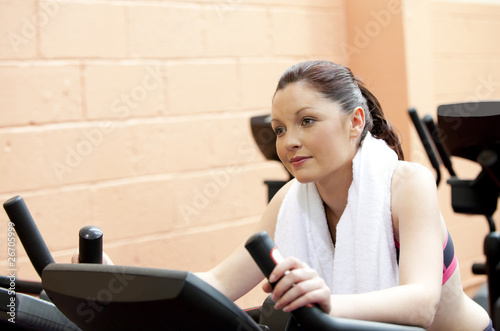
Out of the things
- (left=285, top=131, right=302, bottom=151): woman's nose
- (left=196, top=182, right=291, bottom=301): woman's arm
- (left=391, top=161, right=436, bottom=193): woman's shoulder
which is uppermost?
(left=285, top=131, right=302, bottom=151): woman's nose

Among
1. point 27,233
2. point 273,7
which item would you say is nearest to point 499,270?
point 27,233

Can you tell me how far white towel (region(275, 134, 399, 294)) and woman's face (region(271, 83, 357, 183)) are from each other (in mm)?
75

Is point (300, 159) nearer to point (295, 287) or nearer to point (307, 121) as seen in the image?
point (307, 121)

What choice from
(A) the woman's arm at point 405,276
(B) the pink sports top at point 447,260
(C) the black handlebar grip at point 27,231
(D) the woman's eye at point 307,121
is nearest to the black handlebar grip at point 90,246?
(C) the black handlebar grip at point 27,231

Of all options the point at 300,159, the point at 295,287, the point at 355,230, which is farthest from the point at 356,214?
the point at 295,287

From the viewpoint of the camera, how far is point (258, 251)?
0.67 m

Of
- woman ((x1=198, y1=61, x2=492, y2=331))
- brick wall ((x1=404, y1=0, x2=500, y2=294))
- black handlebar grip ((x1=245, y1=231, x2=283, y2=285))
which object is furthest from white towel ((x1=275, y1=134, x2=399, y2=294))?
brick wall ((x1=404, y1=0, x2=500, y2=294))

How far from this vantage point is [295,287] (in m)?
0.73

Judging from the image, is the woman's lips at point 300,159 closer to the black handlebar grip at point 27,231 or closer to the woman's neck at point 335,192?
the woman's neck at point 335,192

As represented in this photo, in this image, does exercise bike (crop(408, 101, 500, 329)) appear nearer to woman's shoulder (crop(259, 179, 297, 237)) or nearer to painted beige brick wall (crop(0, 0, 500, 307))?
woman's shoulder (crop(259, 179, 297, 237))

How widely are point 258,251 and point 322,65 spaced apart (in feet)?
1.98

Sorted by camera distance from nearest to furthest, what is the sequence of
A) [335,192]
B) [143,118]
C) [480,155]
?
1. [335,192]
2. [480,155]
3. [143,118]

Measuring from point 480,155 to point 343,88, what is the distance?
56cm

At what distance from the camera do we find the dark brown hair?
1.13 metres
